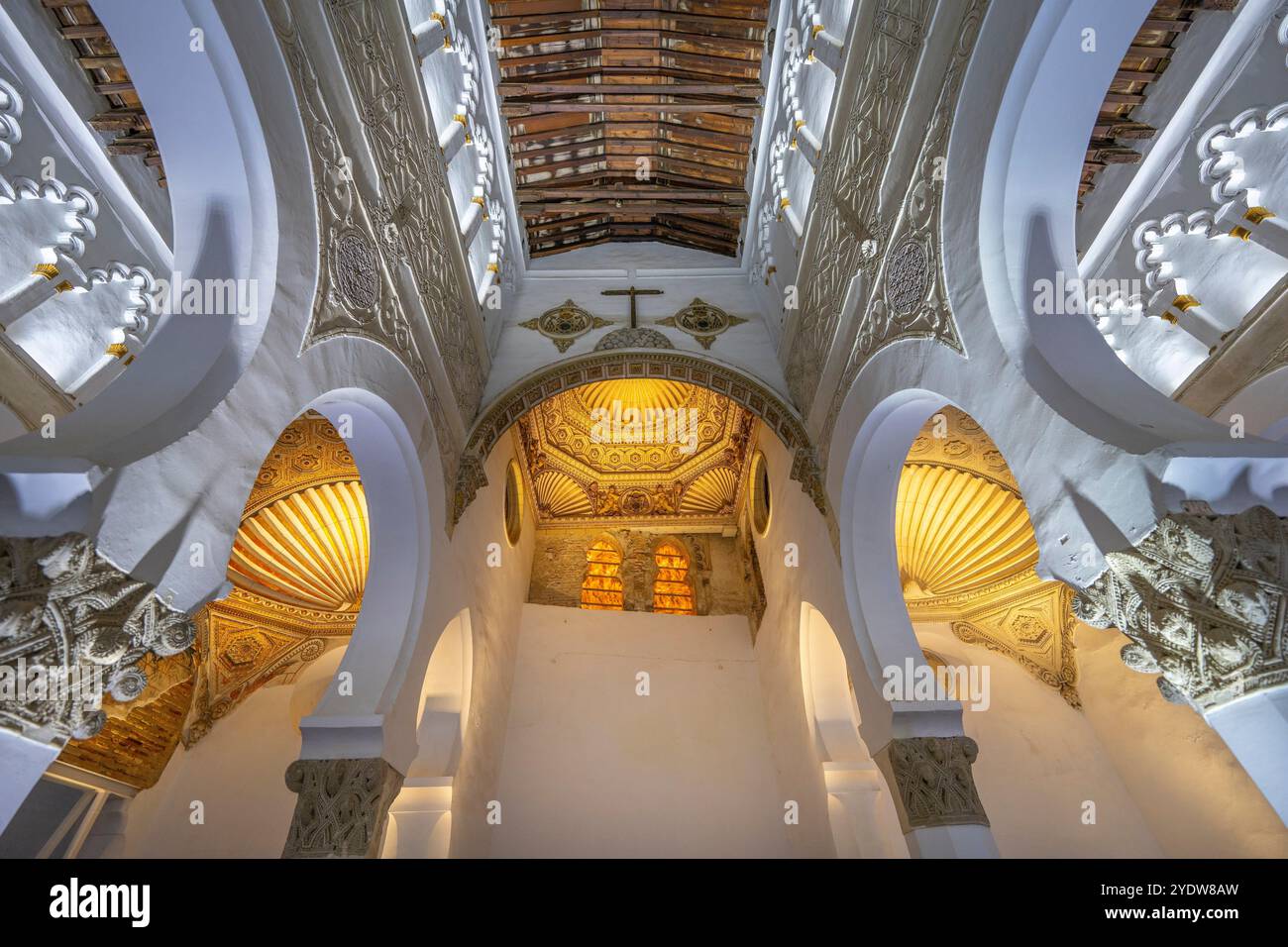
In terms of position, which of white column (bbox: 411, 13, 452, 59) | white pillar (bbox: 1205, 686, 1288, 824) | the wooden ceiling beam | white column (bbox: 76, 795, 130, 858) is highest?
the wooden ceiling beam

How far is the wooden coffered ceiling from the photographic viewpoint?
6180 millimetres

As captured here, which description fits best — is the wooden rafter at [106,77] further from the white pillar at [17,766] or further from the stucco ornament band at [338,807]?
the stucco ornament band at [338,807]

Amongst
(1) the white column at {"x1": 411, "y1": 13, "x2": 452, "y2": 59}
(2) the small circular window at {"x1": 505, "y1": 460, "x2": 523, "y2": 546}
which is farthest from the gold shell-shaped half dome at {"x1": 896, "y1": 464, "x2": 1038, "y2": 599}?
(1) the white column at {"x1": 411, "y1": 13, "x2": 452, "y2": 59}

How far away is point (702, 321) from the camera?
721 cm

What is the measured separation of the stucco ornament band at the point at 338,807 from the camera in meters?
3.59

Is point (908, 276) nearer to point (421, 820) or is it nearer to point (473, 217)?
point (473, 217)

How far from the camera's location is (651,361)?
6746mm

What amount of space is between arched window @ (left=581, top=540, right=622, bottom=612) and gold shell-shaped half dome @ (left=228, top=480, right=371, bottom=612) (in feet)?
11.1

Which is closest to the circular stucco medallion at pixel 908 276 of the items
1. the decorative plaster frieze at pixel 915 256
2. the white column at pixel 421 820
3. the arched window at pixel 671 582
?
the decorative plaster frieze at pixel 915 256

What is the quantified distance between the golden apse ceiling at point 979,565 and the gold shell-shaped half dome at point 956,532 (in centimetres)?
1

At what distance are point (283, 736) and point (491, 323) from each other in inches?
209

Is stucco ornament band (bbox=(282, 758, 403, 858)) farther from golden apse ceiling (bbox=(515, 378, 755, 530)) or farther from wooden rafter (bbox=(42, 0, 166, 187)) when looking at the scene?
golden apse ceiling (bbox=(515, 378, 755, 530))

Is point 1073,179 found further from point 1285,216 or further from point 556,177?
point 556,177

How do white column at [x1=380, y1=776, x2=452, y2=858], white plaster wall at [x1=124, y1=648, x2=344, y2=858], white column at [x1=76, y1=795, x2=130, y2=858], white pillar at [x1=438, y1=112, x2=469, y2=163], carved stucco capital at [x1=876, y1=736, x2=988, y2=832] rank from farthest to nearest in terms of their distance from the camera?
white plaster wall at [x1=124, y1=648, x2=344, y2=858] → white column at [x1=76, y1=795, x2=130, y2=858] → white pillar at [x1=438, y1=112, x2=469, y2=163] → white column at [x1=380, y1=776, x2=452, y2=858] → carved stucco capital at [x1=876, y1=736, x2=988, y2=832]
